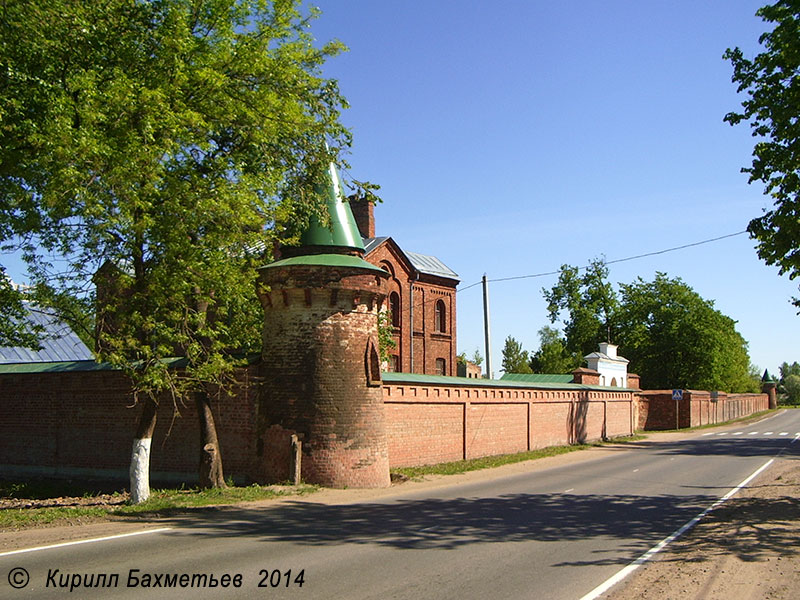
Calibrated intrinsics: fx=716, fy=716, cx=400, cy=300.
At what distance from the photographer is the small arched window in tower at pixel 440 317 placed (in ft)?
138

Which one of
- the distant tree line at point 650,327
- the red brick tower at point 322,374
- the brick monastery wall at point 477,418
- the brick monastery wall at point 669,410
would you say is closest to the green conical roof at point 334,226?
the red brick tower at point 322,374

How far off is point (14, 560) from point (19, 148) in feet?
24.3

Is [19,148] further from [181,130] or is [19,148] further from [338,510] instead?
[338,510]

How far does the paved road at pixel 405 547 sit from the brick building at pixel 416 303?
73.6 ft

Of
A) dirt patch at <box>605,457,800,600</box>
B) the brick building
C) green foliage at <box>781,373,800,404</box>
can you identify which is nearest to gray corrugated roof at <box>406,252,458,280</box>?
the brick building

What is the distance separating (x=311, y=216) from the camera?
17.3 meters

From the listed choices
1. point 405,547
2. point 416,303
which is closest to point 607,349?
point 416,303

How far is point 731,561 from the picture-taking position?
8.49 meters

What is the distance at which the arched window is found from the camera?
41625 millimetres

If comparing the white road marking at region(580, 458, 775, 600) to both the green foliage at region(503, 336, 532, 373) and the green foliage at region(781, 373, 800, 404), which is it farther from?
the green foliage at region(781, 373, 800, 404)

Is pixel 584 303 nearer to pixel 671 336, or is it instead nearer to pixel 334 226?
pixel 671 336

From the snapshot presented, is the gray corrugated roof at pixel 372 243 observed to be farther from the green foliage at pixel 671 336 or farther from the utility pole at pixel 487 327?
the green foliage at pixel 671 336

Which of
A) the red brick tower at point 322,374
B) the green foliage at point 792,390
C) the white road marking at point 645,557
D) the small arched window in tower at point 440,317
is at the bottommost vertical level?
the green foliage at point 792,390

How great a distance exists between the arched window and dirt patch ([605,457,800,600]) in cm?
2863
